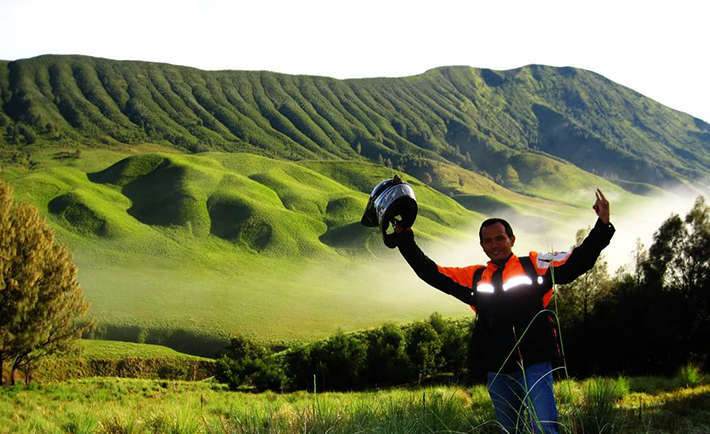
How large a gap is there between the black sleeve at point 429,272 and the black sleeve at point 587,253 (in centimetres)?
93

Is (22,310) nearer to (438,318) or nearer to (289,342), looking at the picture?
(438,318)

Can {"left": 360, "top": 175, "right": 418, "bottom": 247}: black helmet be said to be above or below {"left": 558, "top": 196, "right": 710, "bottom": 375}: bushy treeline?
above

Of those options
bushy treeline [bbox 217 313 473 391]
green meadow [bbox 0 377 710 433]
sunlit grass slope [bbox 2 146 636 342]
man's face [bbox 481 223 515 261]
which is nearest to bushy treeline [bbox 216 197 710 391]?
bushy treeline [bbox 217 313 473 391]

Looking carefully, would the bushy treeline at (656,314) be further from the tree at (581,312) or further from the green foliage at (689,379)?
the green foliage at (689,379)

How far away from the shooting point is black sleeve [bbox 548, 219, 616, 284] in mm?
4465

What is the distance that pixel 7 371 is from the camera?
3897cm

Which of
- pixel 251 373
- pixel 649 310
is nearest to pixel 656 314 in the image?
pixel 649 310

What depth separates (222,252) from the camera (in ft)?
506

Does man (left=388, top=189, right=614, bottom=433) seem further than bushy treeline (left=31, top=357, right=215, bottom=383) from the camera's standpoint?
No

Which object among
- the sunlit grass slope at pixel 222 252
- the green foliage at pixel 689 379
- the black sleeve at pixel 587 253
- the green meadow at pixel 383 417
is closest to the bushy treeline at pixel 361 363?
the sunlit grass slope at pixel 222 252

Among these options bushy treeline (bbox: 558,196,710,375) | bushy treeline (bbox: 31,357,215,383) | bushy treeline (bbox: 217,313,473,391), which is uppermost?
bushy treeline (bbox: 558,196,710,375)

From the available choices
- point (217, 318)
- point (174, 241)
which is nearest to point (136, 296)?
point (217, 318)

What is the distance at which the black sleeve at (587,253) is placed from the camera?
14.6 ft

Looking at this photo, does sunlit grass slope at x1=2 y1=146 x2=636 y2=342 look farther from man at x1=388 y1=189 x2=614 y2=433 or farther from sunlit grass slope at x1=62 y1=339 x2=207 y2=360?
man at x1=388 y1=189 x2=614 y2=433
